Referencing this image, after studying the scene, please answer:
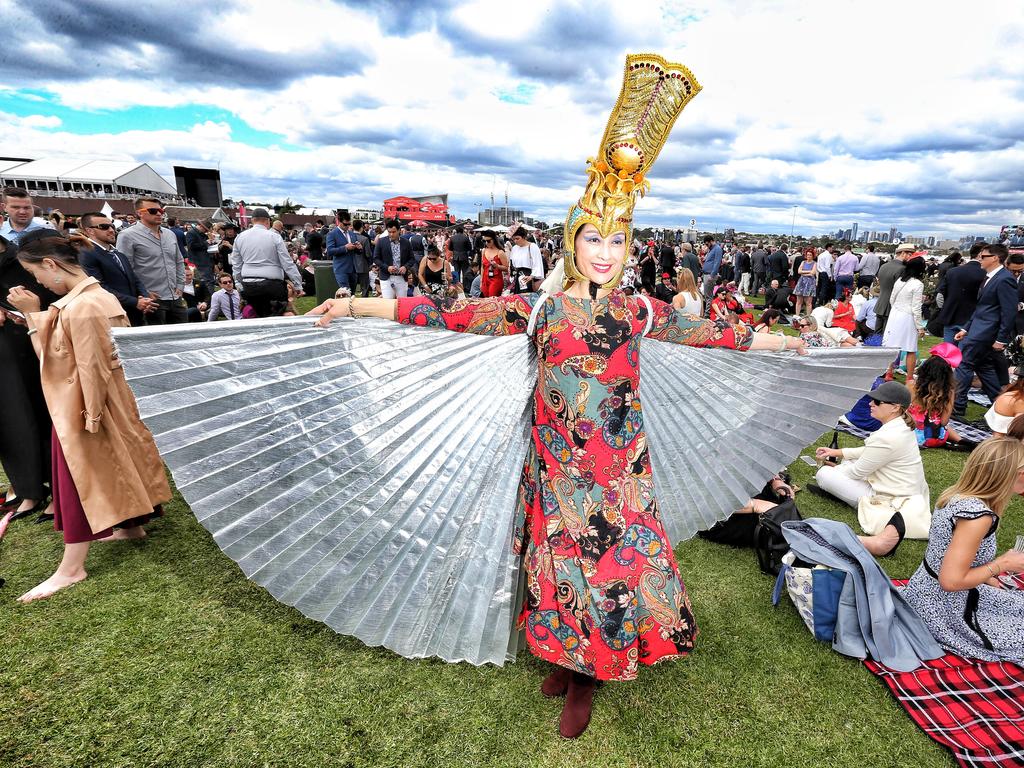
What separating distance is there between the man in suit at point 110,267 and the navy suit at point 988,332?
8.84 meters

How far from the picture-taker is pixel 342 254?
1005 cm

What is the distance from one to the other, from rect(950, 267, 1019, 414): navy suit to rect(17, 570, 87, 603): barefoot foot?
870 cm

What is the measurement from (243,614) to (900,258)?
31.8ft

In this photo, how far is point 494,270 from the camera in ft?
29.7

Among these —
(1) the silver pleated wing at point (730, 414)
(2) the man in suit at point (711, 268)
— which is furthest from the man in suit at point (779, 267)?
(1) the silver pleated wing at point (730, 414)

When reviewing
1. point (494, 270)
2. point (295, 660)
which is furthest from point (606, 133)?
point (494, 270)

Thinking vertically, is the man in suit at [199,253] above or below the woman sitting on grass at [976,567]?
above

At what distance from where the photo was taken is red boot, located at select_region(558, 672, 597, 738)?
2.23 metres

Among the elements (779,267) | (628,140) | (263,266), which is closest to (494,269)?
(263,266)

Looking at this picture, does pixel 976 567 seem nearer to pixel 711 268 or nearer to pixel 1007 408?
pixel 1007 408

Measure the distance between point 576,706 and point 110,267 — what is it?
5.24m

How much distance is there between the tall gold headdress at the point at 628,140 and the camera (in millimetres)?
2027

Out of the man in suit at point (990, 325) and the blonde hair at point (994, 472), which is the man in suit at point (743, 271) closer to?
the man in suit at point (990, 325)

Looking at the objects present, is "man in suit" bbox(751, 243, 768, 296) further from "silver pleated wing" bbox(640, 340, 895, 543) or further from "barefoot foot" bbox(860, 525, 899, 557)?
"silver pleated wing" bbox(640, 340, 895, 543)
